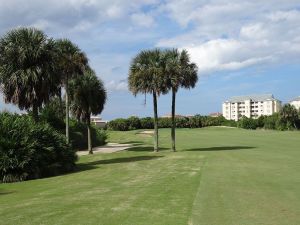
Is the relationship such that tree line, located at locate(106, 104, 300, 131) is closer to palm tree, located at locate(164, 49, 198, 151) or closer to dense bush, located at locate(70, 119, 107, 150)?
dense bush, located at locate(70, 119, 107, 150)

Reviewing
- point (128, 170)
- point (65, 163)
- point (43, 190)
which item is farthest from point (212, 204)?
point (65, 163)

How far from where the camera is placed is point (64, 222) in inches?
386

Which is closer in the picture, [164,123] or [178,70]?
[178,70]

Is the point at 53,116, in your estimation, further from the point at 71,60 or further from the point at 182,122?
the point at 182,122

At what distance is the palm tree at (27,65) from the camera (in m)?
25.4

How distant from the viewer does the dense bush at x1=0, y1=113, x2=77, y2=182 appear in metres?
21.4

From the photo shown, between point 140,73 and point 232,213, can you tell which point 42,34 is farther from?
point 232,213

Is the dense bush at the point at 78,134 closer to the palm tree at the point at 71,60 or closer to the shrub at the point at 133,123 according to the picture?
the palm tree at the point at 71,60

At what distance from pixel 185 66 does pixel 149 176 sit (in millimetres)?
16631

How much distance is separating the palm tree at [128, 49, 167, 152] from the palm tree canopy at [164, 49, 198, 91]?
19.6 inches

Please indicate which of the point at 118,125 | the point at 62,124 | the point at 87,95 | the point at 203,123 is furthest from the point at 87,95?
the point at 203,123

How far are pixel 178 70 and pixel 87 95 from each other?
29.3ft

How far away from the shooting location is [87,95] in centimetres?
3978

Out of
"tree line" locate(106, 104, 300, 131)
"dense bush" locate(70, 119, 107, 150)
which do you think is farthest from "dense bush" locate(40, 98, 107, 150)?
"tree line" locate(106, 104, 300, 131)
